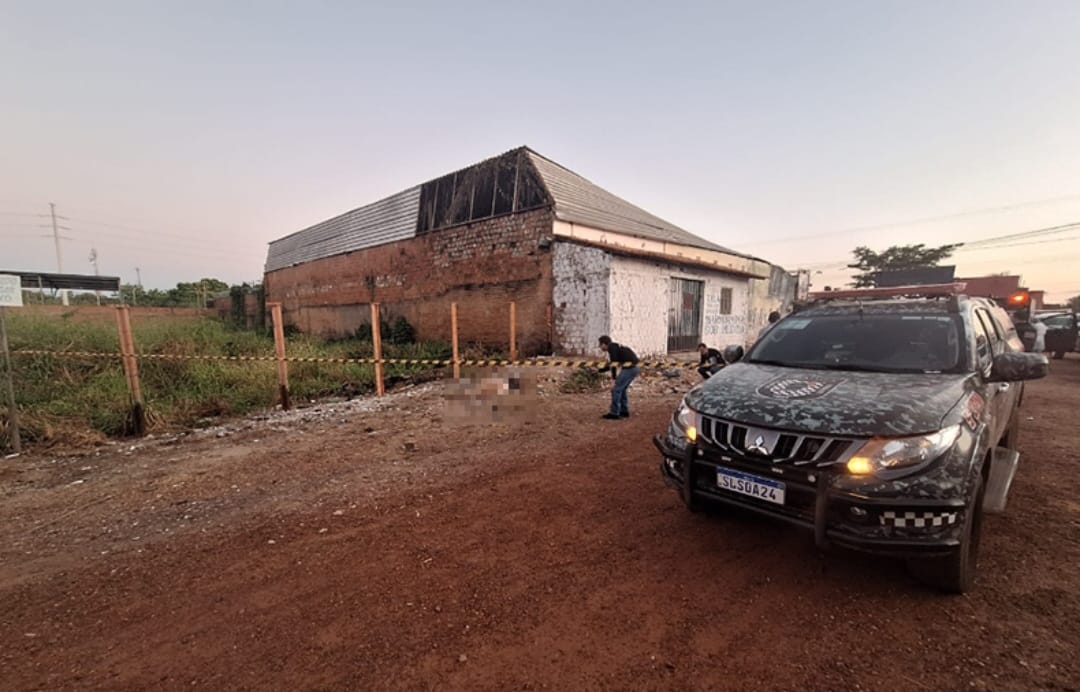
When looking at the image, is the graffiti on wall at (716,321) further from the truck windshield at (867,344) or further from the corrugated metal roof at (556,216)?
the truck windshield at (867,344)

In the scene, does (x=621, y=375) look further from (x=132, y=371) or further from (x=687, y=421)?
(x=132, y=371)

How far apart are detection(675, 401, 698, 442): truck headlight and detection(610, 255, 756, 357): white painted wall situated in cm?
771

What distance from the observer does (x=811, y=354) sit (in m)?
3.15

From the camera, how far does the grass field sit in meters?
6.16

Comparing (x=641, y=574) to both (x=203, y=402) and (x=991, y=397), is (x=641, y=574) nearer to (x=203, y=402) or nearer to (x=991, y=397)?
(x=991, y=397)

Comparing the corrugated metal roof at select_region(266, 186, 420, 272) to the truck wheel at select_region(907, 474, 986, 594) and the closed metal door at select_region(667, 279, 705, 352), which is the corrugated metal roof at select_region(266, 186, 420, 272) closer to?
the closed metal door at select_region(667, 279, 705, 352)

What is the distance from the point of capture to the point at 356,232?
19219mm

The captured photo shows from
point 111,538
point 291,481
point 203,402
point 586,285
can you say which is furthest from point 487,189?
point 111,538

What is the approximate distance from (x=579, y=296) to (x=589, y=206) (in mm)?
4578

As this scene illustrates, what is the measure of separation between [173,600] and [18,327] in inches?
534

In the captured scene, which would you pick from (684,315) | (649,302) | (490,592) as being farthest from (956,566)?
(684,315)

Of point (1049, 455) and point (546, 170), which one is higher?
point (546, 170)

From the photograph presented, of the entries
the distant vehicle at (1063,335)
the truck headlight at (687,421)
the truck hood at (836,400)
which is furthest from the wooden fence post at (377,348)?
the distant vehicle at (1063,335)

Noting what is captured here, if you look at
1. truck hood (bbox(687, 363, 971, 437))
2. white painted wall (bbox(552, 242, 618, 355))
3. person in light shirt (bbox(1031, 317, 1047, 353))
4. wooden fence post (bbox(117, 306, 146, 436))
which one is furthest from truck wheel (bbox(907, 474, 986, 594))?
person in light shirt (bbox(1031, 317, 1047, 353))
